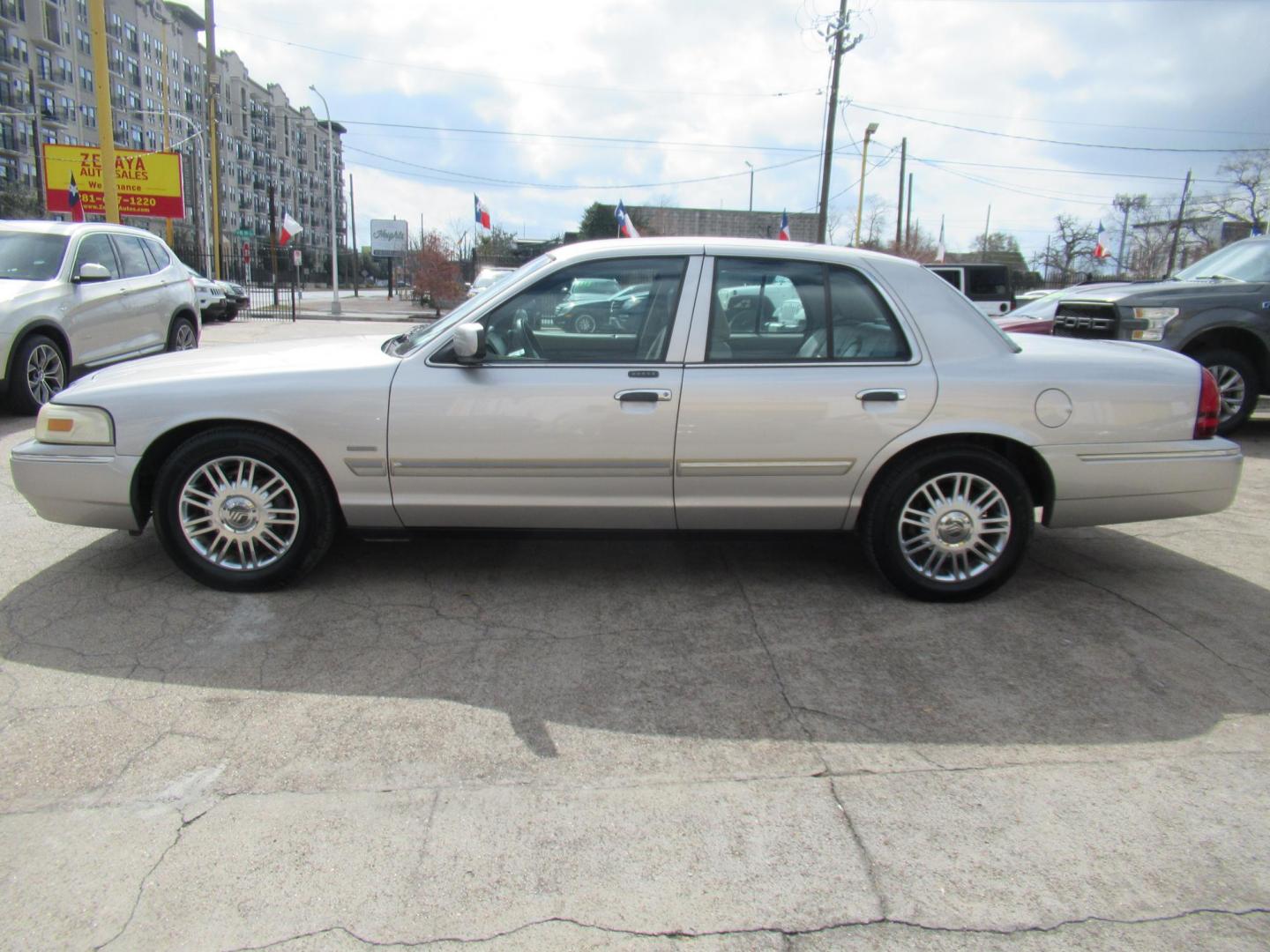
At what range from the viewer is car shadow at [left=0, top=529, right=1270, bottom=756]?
3127mm

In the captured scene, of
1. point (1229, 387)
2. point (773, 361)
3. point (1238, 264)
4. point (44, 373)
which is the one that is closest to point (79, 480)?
point (773, 361)

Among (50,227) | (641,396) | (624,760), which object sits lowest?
(624,760)

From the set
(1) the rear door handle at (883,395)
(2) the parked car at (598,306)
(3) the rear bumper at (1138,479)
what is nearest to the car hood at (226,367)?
(2) the parked car at (598,306)

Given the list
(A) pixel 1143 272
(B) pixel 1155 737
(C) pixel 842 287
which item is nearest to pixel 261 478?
(C) pixel 842 287

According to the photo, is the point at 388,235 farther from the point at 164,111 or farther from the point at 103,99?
the point at 103,99

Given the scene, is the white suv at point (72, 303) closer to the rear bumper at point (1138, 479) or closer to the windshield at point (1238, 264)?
the rear bumper at point (1138, 479)

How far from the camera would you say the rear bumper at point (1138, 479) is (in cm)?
400

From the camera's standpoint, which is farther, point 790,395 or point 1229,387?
point 1229,387

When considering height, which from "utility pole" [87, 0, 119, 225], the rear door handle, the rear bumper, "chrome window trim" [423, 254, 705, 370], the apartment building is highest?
the apartment building

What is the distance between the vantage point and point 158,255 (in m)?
10.3

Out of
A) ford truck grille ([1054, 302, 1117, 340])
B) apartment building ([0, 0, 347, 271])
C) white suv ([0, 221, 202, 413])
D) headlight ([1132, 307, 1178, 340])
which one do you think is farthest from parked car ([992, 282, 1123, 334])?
apartment building ([0, 0, 347, 271])

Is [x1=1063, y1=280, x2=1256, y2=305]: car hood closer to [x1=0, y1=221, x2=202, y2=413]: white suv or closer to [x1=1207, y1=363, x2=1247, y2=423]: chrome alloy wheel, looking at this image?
[x1=1207, y1=363, x2=1247, y2=423]: chrome alloy wheel

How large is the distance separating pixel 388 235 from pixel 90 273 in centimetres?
6172

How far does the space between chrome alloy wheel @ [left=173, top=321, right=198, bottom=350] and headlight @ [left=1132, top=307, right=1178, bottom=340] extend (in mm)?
10170
